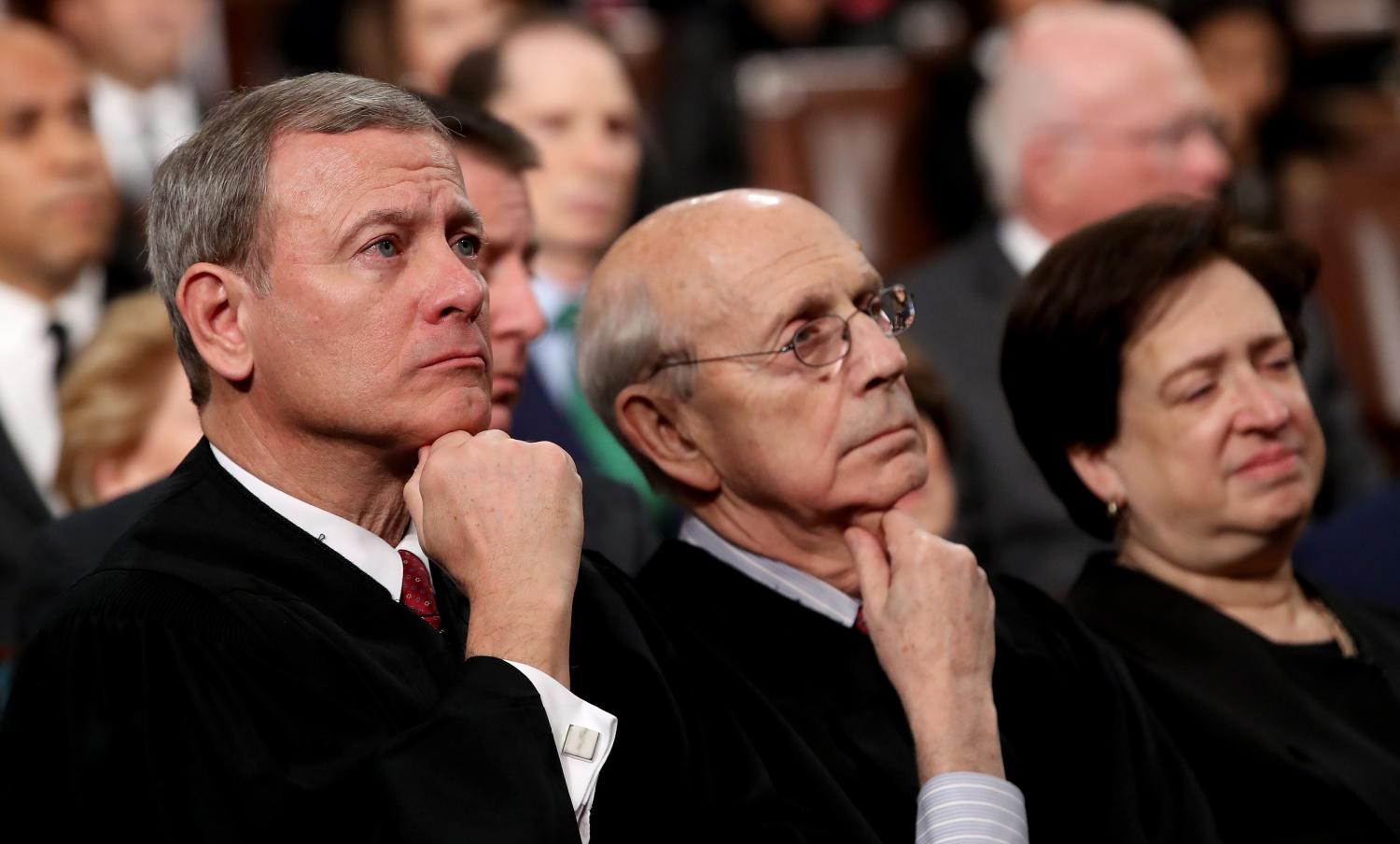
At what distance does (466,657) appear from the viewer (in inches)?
68.6

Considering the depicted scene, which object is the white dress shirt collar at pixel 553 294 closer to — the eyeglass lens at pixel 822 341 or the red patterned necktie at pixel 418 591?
the eyeglass lens at pixel 822 341

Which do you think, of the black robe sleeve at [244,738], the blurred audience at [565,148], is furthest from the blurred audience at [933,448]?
the black robe sleeve at [244,738]

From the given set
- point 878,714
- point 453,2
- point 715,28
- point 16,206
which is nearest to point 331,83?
point 878,714

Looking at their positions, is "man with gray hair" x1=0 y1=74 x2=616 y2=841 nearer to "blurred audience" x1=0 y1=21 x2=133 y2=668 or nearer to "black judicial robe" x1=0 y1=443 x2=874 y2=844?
"black judicial robe" x1=0 y1=443 x2=874 y2=844

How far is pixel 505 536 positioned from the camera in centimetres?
177

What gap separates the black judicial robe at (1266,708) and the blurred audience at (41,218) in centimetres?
233

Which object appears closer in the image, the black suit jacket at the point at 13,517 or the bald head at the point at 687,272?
the bald head at the point at 687,272

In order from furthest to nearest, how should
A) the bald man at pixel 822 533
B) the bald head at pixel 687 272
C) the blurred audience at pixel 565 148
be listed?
1. the blurred audience at pixel 565 148
2. the bald head at pixel 687 272
3. the bald man at pixel 822 533

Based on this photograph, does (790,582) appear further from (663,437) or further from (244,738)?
(244,738)

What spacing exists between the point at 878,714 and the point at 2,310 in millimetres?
2645

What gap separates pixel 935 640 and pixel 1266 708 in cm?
66

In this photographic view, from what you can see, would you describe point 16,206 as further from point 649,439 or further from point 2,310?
point 649,439

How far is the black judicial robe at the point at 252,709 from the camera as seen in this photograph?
1609mm

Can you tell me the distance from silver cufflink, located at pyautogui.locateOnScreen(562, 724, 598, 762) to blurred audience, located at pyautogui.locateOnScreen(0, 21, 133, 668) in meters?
2.44
